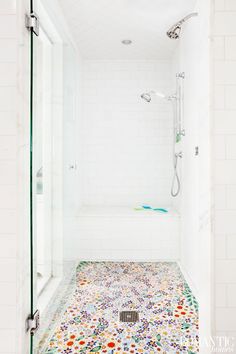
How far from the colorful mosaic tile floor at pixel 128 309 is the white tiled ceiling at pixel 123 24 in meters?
2.64

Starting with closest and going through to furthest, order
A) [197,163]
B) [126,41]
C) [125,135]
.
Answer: [197,163] → [126,41] → [125,135]

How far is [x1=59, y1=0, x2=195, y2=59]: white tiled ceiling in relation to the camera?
102 inches

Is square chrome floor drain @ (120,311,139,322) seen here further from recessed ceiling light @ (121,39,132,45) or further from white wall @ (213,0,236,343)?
recessed ceiling light @ (121,39,132,45)

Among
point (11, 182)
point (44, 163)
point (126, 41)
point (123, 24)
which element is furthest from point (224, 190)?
point (126, 41)

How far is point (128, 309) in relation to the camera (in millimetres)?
2234

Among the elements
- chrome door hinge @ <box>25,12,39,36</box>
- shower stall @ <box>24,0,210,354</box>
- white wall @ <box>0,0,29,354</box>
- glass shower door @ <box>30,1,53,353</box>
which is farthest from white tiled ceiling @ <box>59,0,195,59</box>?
white wall @ <box>0,0,29,354</box>

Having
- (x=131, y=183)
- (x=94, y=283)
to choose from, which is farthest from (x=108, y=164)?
(x=94, y=283)

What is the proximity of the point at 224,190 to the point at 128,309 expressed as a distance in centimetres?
139

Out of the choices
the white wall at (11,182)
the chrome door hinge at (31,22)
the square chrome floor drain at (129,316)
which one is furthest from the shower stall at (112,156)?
the square chrome floor drain at (129,316)

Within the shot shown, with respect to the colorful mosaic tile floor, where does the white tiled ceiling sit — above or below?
above

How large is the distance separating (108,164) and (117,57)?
1.53 metres

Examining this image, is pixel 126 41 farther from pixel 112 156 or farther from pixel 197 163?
pixel 197 163

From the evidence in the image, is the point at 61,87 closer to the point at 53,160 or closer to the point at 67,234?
the point at 53,160

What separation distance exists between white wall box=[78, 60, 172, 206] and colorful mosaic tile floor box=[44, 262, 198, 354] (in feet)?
4.20
